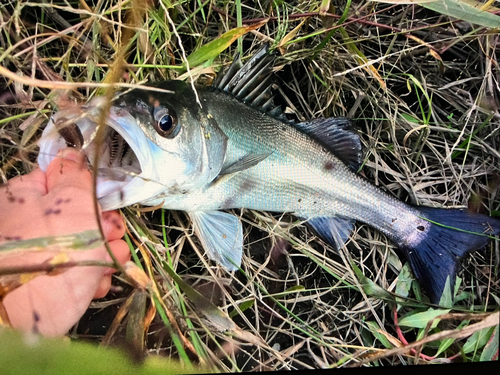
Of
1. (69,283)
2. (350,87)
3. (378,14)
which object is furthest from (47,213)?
(378,14)

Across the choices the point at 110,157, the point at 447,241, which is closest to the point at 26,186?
the point at 110,157

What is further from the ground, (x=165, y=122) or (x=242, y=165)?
(x=165, y=122)

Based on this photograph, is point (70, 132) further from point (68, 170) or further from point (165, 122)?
point (165, 122)

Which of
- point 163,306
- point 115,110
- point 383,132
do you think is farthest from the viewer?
point 383,132

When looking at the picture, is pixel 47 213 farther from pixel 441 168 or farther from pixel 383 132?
pixel 441 168

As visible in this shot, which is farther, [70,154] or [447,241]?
[447,241]

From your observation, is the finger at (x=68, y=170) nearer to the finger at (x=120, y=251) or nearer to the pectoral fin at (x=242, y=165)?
the finger at (x=120, y=251)

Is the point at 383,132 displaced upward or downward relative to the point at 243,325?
upward
